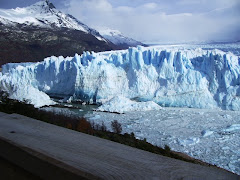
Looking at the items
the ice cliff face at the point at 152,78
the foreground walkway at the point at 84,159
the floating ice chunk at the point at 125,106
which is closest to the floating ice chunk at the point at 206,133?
the floating ice chunk at the point at 125,106

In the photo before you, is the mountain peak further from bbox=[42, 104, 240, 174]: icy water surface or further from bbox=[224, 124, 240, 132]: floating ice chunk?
bbox=[224, 124, 240, 132]: floating ice chunk

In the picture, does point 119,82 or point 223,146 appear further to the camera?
point 119,82

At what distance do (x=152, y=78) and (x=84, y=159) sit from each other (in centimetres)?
1636

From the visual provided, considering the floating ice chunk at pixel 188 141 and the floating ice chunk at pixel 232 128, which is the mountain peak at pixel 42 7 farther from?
the floating ice chunk at pixel 188 141

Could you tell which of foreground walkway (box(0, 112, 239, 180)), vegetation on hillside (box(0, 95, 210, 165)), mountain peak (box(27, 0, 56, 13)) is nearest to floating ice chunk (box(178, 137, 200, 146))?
vegetation on hillside (box(0, 95, 210, 165))

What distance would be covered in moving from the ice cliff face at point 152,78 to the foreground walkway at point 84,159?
15155 mm

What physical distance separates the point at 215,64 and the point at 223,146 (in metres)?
8.73

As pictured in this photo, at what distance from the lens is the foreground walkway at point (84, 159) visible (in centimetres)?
56

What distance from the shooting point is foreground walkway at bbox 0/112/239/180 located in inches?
22.1

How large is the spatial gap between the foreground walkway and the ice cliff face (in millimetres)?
15155

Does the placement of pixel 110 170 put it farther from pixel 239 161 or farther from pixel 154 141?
pixel 154 141

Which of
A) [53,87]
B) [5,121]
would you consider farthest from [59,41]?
[5,121]

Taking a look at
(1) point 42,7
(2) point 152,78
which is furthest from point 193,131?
(1) point 42,7

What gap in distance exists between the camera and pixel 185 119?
11.9 metres
